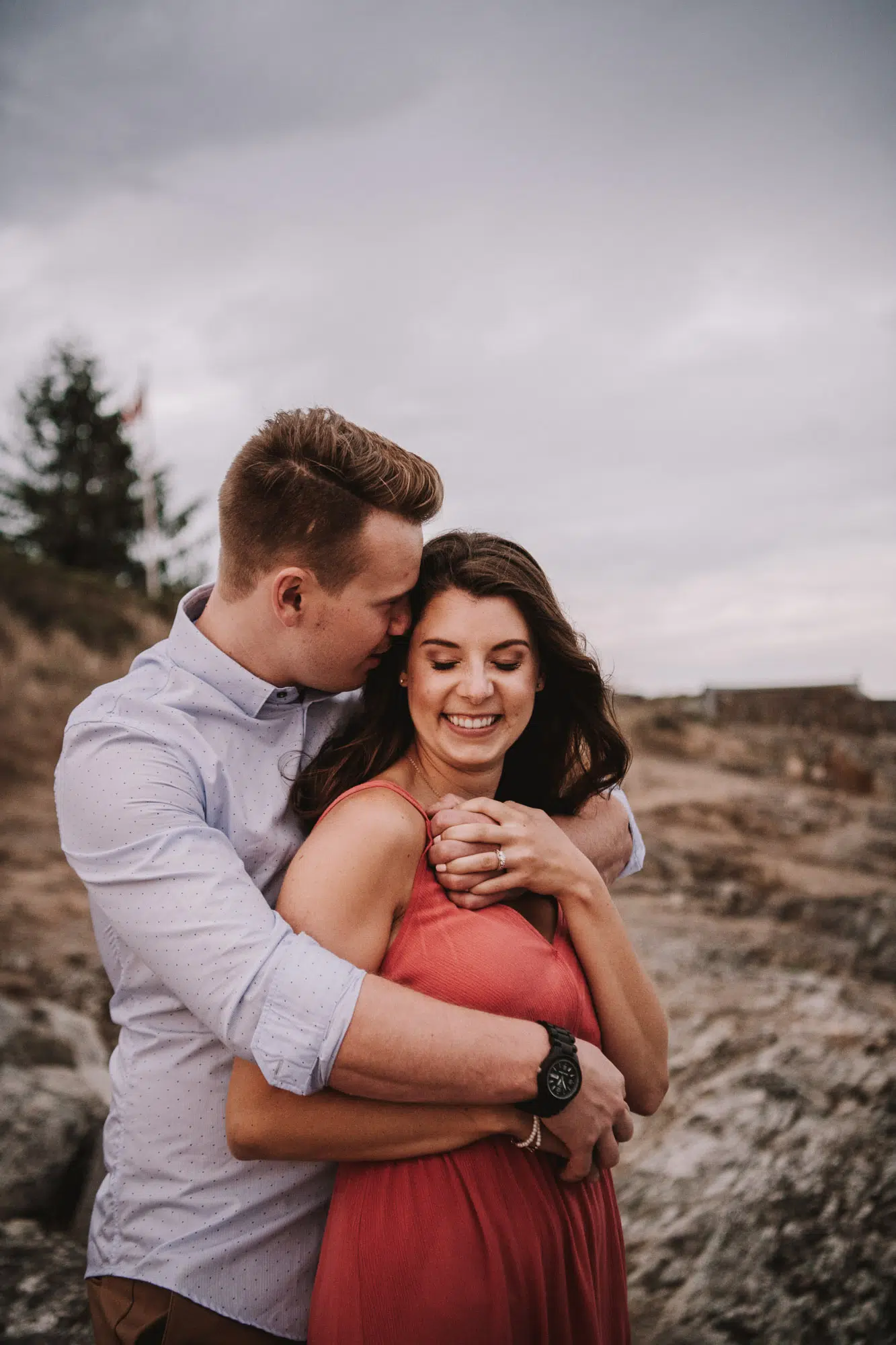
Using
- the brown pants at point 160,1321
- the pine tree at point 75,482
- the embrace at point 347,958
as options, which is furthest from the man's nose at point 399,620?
the pine tree at point 75,482

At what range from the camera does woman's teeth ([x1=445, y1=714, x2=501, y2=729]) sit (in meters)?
2.24

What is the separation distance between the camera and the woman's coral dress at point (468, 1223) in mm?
1769

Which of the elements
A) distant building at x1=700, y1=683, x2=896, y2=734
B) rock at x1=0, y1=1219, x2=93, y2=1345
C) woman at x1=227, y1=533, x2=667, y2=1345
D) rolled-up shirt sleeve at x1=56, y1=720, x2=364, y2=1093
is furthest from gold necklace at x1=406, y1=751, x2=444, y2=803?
distant building at x1=700, y1=683, x2=896, y2=734

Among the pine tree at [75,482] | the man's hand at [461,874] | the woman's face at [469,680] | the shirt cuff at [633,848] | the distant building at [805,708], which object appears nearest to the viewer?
the man's hand at [461,874]

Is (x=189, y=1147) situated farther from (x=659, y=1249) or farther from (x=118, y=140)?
(x=118, y=140)

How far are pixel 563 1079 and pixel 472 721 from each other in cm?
85

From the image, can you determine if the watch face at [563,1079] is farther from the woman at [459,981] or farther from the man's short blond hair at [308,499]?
the man's short blond hair at [308,499]

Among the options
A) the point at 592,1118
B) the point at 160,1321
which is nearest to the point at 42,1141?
the point at 160,1321

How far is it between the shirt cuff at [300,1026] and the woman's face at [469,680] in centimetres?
79

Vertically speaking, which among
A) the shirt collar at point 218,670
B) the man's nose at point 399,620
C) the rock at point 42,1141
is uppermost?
the man's nose at point 399,620

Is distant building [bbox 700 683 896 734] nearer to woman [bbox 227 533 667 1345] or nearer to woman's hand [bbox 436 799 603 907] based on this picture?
woman [bbox 227 533 667 1345]

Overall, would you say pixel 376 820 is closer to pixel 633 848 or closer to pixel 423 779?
pixel 423 779

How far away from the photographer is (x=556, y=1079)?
1.77 metres

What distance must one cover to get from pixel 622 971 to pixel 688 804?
814cm
